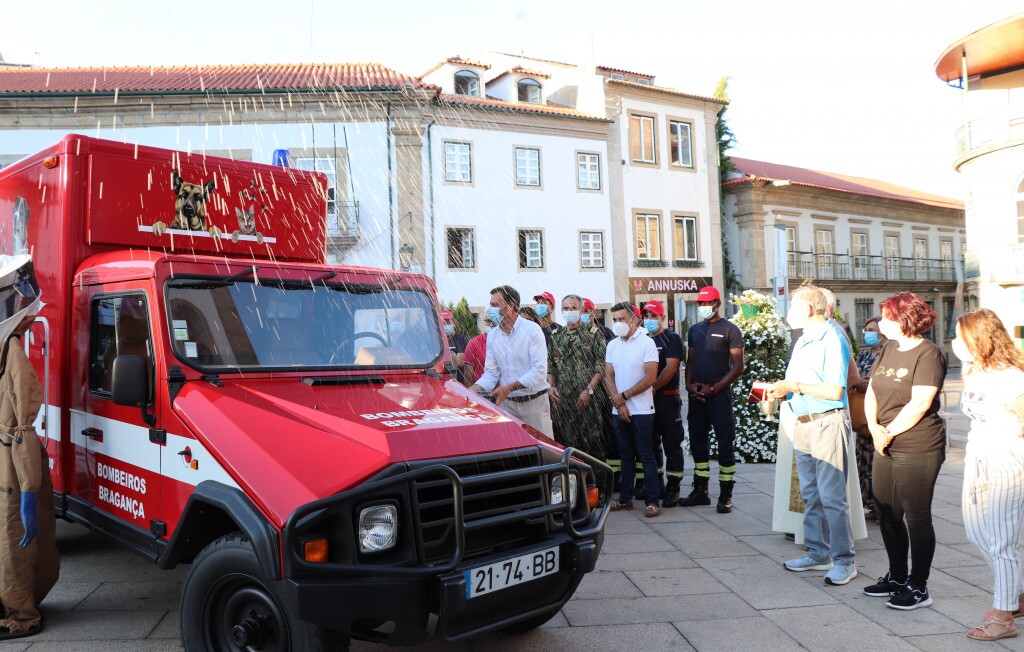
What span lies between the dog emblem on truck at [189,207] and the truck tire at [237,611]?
102 inches

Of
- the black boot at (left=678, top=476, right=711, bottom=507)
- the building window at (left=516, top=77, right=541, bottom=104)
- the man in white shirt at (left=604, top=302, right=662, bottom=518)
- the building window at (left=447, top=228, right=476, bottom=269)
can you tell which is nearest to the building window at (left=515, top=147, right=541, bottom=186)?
the building window at (left=447, top=228, right=476, bottom=269)

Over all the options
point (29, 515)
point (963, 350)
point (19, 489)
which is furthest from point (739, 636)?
point (19, 489)

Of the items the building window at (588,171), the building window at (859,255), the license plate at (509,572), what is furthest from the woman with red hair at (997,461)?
the building window at (859,255)

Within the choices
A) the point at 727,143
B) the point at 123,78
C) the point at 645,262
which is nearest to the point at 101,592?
the point at 123,78

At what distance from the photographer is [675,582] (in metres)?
5.37

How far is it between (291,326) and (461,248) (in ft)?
73.7

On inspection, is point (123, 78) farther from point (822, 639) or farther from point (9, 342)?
point (822, 639)

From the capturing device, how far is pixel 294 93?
23766 millimetres

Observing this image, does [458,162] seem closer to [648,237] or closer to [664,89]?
[648,237]

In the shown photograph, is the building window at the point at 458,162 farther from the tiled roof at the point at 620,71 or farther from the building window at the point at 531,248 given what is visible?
the tiled roof at the point at 620,71

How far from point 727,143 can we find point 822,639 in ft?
109

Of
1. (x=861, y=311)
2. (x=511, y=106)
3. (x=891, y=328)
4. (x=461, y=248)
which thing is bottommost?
(x=891, y=328)

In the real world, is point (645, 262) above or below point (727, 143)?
below

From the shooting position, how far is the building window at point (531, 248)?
2842cm
